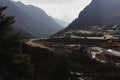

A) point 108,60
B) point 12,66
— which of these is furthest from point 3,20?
point 108,60

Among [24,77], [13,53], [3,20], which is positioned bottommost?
[24,77]

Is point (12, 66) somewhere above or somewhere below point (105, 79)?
above

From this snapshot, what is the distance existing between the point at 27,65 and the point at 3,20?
21.0 feet

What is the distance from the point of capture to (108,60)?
63875mm

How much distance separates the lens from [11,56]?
35.1 metres

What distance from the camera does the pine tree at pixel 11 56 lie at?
34.4 meters

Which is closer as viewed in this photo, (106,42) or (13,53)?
(13,53)

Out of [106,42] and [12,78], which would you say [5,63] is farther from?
[106,42]

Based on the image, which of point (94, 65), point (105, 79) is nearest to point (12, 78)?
point (105, 79)

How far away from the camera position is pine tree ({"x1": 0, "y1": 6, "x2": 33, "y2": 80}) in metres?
34.4

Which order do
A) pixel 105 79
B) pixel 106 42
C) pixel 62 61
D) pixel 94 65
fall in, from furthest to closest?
pixel 106 42, pixel 94 65, pixel 105 79, pixel 62 61

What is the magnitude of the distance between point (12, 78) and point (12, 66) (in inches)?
75.4

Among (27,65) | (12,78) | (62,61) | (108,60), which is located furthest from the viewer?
(108,60)

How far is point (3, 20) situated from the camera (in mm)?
35219
